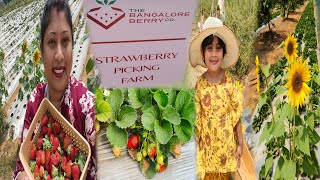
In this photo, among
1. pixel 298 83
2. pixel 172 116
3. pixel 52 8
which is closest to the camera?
pixel 52 8

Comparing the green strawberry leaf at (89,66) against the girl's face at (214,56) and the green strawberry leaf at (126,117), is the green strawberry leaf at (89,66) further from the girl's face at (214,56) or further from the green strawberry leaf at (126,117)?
the girl's face at (214,56)

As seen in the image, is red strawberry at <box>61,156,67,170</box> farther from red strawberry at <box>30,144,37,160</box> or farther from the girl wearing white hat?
the girl wearing white hat

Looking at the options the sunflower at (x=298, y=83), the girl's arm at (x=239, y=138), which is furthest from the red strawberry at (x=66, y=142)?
the sunflower at (x=298, y=83)

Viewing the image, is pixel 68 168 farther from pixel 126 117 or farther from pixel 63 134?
→ pixel 126 117

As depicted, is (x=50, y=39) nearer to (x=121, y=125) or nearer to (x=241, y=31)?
(x=121, y=125)

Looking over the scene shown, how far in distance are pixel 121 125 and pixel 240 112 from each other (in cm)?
44

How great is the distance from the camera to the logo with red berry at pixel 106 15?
1.82 meters

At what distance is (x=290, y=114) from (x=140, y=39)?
1156mm

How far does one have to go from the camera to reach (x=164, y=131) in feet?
6.97

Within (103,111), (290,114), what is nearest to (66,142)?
(103,111)

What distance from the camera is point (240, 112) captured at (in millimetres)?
2148

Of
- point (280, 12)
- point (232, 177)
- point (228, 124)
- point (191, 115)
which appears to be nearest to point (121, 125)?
point (191, 115)

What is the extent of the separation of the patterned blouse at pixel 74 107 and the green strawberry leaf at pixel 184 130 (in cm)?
33

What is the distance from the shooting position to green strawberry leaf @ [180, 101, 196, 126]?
6.88ft
